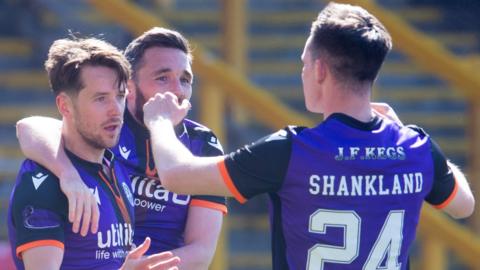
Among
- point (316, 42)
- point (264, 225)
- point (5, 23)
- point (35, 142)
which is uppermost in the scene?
point (5, 23)

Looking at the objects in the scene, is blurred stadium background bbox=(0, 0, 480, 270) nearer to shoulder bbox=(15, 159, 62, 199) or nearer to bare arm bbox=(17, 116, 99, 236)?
bare arm bbox=(17, 116, 99, 236)

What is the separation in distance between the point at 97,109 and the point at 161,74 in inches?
20.5

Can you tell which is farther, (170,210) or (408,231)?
(170,210)

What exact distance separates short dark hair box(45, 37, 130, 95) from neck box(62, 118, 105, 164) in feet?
0.42

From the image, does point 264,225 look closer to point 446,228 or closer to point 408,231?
point 446,228

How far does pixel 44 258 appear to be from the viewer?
348 cm

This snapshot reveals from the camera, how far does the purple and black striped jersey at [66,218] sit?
3.52 m

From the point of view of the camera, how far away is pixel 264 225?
9039mm

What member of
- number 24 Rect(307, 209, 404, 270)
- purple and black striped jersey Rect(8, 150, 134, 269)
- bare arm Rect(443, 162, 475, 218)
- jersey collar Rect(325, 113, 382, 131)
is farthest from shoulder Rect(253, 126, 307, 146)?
purple and black striped jersey Rect(8, 150, 134, 269)

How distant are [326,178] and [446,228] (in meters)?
4.12

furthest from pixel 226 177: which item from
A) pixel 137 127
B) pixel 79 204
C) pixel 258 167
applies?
pixel 137 127

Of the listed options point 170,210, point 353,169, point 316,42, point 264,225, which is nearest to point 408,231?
point 353,169

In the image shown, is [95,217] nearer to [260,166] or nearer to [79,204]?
[79,204]

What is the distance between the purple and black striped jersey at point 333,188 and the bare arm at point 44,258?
0.60m
